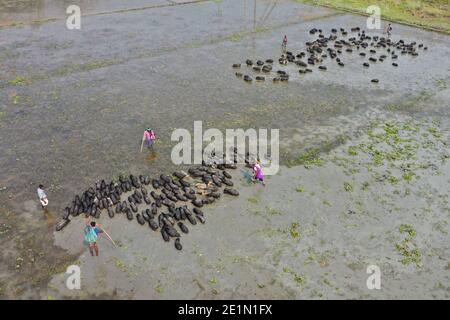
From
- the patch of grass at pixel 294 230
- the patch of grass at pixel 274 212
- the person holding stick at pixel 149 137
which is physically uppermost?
the person holding stick at pixel 149 137

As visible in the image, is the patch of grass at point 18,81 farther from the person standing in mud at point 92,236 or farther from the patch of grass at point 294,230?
the patch of grass at point 294,230

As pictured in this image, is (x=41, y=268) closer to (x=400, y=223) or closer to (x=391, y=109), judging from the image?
(x=400, y=223)

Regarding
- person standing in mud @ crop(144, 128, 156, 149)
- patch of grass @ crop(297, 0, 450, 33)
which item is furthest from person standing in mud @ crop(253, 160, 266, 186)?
patch of grass @ crop(297, 0, 450, 33)

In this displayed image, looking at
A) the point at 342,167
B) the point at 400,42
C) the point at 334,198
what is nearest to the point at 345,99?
the point at 342,167

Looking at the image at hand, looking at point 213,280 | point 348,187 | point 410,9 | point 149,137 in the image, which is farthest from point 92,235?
point 410,9

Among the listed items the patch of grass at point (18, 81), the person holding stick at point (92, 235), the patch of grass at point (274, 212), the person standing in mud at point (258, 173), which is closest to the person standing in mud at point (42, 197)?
the person holding stick at point (92, 235)

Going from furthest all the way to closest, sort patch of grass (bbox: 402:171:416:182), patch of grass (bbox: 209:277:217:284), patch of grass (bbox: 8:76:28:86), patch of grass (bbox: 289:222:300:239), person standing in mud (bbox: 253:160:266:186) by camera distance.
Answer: patch of grass (bbox: 8:76:28:86), patch of grass (bbox: 402:171:416:182), person standing in mud (bbox: 253:160:266:186), patch of grass (bbox: 289:222:300:239), patch of grass (bbox: 209:277:217:284)

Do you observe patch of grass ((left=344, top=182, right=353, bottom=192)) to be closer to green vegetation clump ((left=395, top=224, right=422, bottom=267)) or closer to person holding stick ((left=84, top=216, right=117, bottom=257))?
green vegetation clump ((left=395, top=224, right=422, bottom=267))

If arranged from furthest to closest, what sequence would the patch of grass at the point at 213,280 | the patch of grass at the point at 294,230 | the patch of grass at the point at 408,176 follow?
the patch of grass at the point at 408,176, the patch of grass at the point at 294,230, the patch of grass at the point at 213,280
